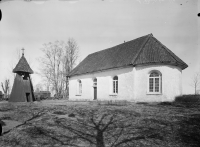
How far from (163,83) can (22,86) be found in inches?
669

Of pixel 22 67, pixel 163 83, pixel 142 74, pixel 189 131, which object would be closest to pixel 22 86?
pixel 22 67

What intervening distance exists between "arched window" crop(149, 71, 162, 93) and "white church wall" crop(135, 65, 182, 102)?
1.37 ft

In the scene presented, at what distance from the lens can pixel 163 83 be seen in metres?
15.9

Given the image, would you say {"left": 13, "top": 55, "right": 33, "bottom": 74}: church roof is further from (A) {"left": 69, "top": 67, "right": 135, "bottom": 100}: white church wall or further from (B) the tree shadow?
(B) the tree shadow

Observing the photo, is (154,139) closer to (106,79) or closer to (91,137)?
(91,137)

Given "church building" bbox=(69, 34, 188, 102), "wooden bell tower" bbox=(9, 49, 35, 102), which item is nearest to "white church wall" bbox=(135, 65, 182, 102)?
"church building" bbox=(69, 34, 188, 102)

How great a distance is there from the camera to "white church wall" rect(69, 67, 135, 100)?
17.2 metres

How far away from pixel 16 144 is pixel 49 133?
4.55ft

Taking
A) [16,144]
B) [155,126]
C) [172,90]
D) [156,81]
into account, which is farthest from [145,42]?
[16,144]

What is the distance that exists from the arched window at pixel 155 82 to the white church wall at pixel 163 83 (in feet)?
1.37

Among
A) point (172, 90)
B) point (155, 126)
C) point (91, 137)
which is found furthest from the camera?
point (172, 90)

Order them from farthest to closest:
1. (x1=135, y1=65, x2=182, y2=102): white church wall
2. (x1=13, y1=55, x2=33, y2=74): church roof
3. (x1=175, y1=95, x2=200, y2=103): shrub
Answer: (x1=13, y1=55, x2=33, y2=74): church roof → (x1=135, y1=65, x2=182, y2=102): white church wall → (x1=175, y1=95, x2=200, y2=103): shrub

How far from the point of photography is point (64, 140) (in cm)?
622

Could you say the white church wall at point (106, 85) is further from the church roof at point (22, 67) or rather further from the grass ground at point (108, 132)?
the grass ground at point (108, 132)
